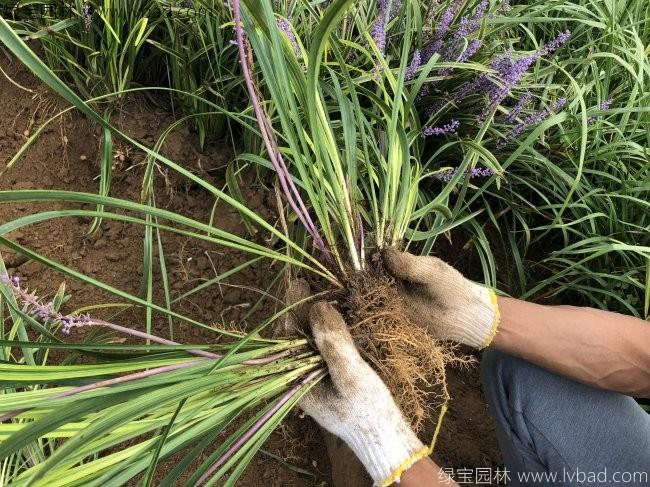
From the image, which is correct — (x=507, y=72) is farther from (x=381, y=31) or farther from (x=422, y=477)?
(x=422, y=477)

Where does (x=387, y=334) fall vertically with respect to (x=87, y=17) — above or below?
below

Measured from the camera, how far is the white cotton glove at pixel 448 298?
86cm

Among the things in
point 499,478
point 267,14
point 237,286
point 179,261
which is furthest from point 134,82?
point 499,478

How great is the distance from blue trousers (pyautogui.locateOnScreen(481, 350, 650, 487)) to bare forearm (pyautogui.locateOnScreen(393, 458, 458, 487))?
27cm

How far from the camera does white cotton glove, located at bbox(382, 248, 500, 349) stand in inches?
33.9

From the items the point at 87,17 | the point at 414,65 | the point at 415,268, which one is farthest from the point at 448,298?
the point at 87,17

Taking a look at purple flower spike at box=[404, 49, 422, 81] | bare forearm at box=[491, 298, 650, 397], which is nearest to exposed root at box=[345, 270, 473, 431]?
bare forearm at box=[491, 298, 650, 397]

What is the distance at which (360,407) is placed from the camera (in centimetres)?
79

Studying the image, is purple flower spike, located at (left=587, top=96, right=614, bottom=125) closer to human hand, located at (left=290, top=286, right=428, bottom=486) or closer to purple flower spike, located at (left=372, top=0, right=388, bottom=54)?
purple flower spike, located at (left=372, top=0, right=388, bottom=54)

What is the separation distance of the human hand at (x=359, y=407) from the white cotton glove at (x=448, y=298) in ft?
0.50

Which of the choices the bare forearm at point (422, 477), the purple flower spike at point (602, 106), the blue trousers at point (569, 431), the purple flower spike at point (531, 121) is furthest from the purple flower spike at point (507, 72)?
the bare forearm at point (422, 477)

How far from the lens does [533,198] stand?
53.8 inches

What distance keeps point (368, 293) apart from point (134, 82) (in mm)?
834

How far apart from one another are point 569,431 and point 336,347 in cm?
52
